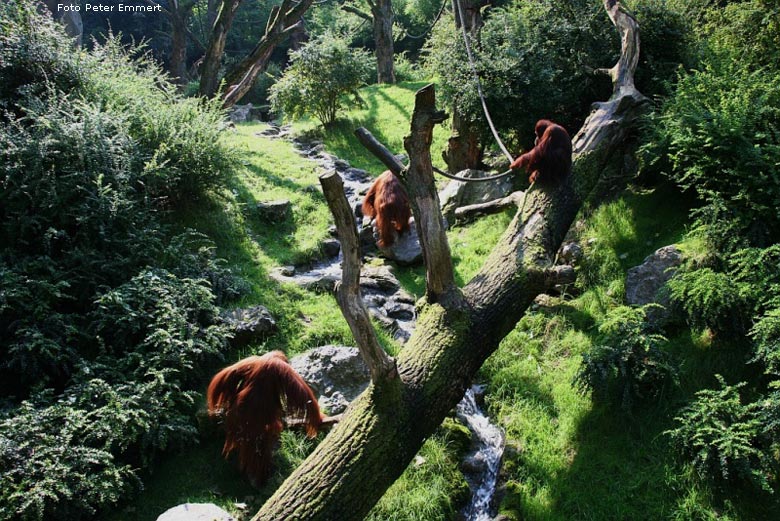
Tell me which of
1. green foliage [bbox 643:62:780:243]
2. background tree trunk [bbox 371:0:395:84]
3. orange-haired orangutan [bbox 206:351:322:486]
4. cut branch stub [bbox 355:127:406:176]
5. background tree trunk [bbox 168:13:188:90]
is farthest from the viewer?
background tree trunk [bbox 168:13:188:90]

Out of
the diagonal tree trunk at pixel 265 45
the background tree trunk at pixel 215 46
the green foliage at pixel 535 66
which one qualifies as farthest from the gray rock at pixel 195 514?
the background tree trunk at pixel 215 46

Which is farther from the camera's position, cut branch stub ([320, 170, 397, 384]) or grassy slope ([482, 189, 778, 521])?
→ grassy slope ([482, 189, 778, 521])

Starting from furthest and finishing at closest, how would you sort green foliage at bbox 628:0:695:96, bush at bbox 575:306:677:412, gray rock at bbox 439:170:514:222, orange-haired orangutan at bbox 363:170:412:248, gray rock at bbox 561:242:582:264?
gray rock at bbox 439:170:514:222, green foliage at bbox 628:0:695:96, orange-haired orangutan at bbox 363:170:412:248, gray rock at bbox 561:242:582:264, bush at bbox 575:306:677:412

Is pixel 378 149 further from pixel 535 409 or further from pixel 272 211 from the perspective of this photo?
pixel 272 211

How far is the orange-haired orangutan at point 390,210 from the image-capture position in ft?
28.0

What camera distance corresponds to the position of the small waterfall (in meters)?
5.16

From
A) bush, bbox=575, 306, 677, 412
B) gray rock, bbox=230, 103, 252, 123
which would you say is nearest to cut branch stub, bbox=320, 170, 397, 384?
bush, bbox=575, 306, 677, 412

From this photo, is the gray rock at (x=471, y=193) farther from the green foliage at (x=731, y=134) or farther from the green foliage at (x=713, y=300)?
the green foliage at (x=713, y=300)

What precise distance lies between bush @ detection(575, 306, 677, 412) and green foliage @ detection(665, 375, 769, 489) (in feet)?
1.40

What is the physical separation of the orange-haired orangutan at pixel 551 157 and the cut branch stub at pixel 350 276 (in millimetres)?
3494

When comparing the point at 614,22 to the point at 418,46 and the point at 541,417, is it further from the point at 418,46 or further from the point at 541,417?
the point at 418,46

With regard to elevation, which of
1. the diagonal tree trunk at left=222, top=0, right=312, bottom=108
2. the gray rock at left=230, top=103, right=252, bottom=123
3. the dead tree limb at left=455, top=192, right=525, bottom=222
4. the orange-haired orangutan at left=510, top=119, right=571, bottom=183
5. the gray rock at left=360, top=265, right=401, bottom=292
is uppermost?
the diagonal tree trunk at left=222, top=0, right=312, bottom=108

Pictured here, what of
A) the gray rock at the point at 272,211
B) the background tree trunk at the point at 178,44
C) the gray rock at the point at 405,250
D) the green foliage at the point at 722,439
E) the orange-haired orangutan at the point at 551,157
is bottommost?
the green foliage at the point at 722,439

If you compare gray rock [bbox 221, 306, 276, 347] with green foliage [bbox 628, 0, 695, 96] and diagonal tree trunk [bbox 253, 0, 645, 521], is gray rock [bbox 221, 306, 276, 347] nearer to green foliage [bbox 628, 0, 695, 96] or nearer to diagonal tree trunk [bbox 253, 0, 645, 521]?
diagonal tree trunk [bbox 253, 0, 645, 521]
